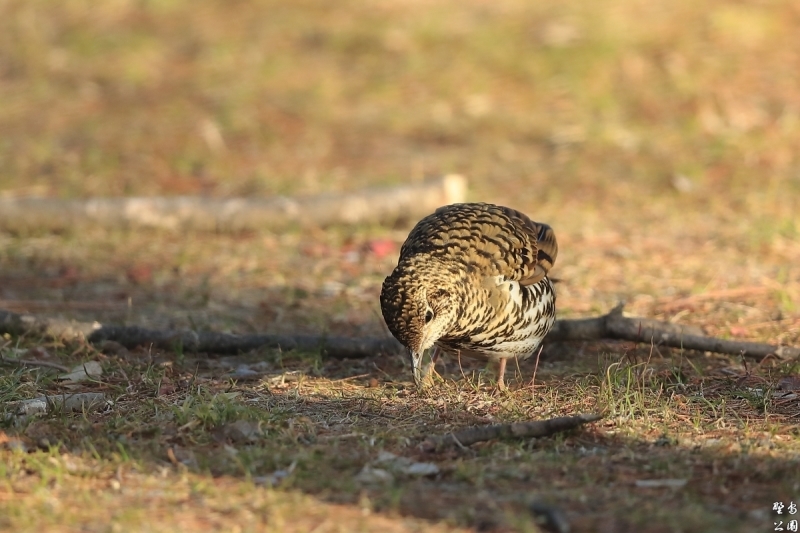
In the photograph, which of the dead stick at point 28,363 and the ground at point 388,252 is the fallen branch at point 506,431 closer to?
the ground at point 388,252

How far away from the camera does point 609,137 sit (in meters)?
11.5

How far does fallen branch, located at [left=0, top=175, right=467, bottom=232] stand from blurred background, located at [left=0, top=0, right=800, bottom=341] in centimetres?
15

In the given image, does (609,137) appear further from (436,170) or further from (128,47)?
(128,47)

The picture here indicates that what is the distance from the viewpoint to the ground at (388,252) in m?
4.21

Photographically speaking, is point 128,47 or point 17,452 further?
point 128,47

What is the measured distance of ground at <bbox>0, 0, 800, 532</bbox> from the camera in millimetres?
4211

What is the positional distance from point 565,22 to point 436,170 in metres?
3.81

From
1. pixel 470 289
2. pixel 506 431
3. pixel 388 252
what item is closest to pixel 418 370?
pixel 470 289

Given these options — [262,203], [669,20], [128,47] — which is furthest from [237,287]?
[669,20]

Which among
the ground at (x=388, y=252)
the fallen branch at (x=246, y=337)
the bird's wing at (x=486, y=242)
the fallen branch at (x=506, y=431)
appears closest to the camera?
the ground at (x=388, y=252)

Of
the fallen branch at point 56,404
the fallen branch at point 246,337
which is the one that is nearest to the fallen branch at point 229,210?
the fallen branch at point 246,337

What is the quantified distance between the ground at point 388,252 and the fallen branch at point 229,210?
13 cm

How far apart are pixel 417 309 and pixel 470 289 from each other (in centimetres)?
37

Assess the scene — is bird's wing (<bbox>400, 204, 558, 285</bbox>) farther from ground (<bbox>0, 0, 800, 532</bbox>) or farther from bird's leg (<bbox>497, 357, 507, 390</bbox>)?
ground (<bbox>0, 0, 800, 532</bbox>)
